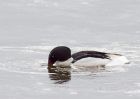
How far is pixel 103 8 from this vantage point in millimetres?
27516

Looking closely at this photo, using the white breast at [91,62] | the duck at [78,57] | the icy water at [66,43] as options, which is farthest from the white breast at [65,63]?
the icy water at [66,43]

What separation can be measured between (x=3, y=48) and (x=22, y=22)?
14.3 feet

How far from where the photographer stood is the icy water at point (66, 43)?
15.6 m

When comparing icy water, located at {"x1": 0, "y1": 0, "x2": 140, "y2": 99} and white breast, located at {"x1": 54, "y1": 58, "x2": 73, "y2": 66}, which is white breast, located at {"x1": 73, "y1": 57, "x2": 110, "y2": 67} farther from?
icy water, located at {"x1": 0, "y1": 0, "x2": 140, "y2": 99}

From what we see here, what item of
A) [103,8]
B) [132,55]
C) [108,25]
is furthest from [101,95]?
[103,8]

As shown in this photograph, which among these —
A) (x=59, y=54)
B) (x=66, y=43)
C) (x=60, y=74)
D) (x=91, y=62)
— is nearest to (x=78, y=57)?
(x=91, y=62)

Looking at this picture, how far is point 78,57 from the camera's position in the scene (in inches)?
766

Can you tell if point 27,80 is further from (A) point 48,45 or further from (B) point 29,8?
(B) point 29,8

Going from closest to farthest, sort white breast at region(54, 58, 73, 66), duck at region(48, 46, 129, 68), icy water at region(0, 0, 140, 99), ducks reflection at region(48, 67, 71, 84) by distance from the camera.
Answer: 1. icy water at region(0, 0, 140, 99)
2. ducks reflection at region(48, 67, 71, 84)
3. duck at region(48, 46, 129, 68)
4. white breast at region(54, 58, 73, 66)

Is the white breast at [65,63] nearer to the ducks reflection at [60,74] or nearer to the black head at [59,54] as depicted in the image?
the black head at [59,54]

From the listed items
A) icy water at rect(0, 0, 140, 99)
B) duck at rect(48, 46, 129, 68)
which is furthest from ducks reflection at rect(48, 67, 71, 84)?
duck at rect(48, 46, 129, 68)

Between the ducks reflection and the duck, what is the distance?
1.40ft

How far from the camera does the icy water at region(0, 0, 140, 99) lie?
1555 cm

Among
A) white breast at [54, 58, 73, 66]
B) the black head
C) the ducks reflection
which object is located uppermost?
the black head
